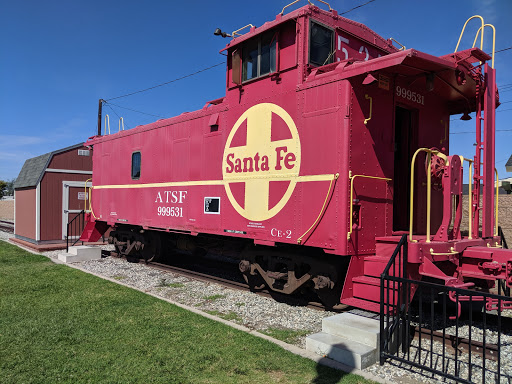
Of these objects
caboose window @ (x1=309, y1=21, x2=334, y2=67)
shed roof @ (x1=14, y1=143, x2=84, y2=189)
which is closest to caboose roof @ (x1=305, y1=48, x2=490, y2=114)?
caboose window @ (x1=309, y1=21, x2=334, y2=67)

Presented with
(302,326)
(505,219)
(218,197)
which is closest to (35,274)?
(218,197)

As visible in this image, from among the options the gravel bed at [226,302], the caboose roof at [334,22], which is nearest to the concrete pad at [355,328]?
the gravel bed at [226,302]

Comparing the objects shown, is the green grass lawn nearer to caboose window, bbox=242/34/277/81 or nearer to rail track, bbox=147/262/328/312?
rail track, bbox=147/262/328/312

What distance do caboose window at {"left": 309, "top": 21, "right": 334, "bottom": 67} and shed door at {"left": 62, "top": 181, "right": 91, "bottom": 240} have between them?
11301 millimetres

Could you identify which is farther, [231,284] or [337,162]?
[231,284]

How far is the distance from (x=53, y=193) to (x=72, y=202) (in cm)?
73

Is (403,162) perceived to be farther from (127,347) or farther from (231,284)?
(127,347)

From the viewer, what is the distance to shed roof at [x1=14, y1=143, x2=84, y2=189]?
47.2 ft

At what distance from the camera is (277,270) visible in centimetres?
711

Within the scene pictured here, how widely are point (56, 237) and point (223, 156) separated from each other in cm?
996

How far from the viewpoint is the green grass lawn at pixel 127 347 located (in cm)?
404

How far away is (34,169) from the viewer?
15.4 m

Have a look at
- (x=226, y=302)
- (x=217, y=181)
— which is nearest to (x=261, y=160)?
(x=217, y=181)

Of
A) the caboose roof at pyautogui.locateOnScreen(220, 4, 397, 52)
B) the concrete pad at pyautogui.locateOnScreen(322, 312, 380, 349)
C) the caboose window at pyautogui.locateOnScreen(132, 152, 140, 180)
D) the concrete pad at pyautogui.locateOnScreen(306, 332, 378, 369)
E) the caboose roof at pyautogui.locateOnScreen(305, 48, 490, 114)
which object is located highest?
the caboose roof at pyautogui.locateOnScreen(220, 4, 397, 52)
